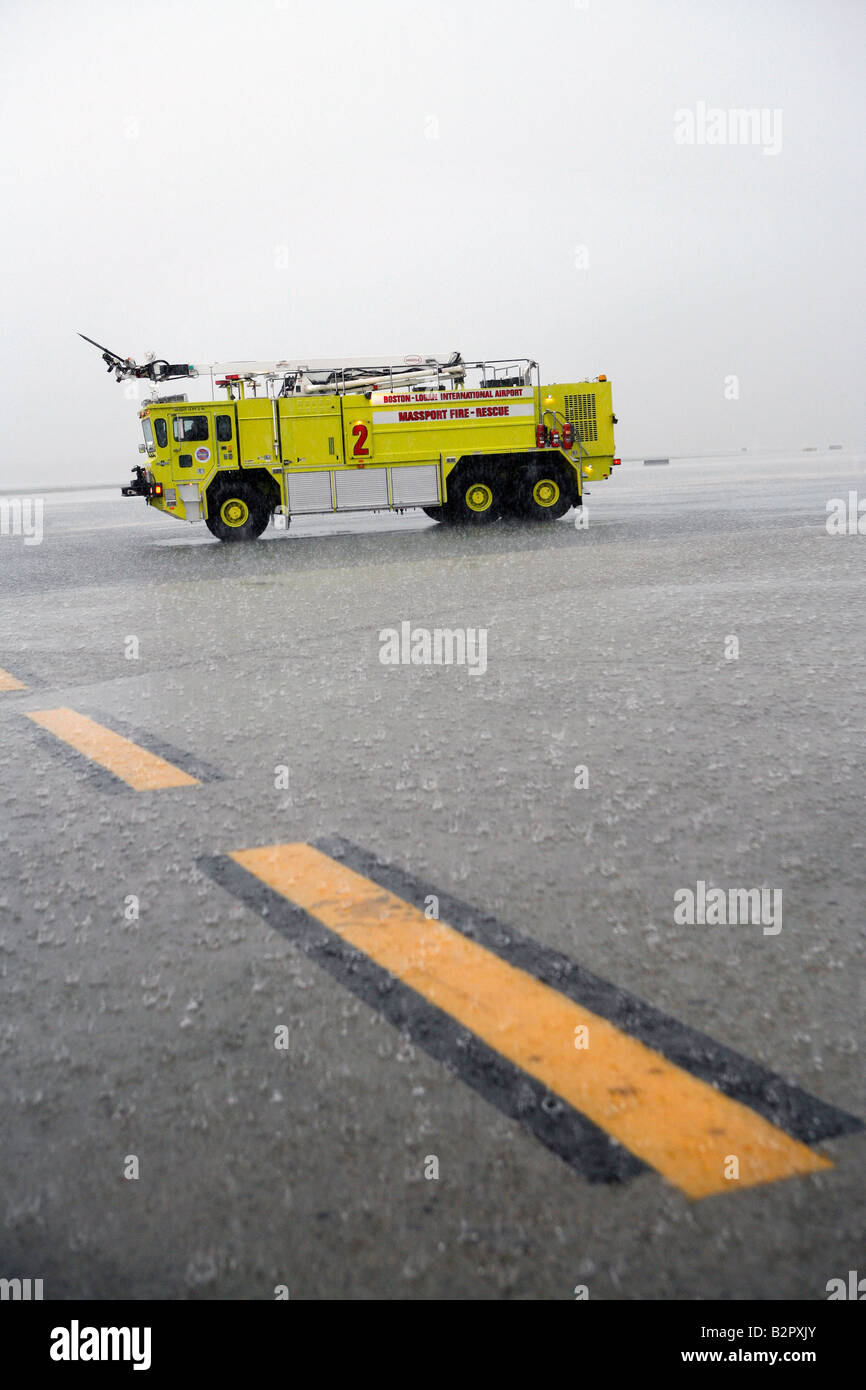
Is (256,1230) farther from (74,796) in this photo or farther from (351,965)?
(74,796)

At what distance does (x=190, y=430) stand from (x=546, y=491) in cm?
596

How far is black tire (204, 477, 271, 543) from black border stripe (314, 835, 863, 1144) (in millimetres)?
15901

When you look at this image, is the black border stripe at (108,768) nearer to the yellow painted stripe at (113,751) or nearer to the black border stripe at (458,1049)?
the yellow painted stripe at (113,751)

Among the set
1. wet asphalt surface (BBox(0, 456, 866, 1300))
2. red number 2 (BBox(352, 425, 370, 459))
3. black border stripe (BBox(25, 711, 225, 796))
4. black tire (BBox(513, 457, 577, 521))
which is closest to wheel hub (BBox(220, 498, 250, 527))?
→ red number 2 (BBox(352, 425, 370, 459))

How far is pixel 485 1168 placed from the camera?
2.06 m

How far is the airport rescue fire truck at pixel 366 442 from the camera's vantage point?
1862 cm

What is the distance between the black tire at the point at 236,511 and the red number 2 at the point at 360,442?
170 centimetres

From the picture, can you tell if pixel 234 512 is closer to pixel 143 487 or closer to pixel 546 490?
pixel 143 487

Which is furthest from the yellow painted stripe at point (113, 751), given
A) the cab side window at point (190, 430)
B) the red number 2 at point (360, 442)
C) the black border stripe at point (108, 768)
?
the red number 2 at point (360, 442)

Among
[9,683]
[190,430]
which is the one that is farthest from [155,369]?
[9,683]

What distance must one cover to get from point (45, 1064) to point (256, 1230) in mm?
758

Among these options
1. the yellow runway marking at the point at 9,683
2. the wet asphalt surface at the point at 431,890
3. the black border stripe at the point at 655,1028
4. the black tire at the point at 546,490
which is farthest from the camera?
the black tire at the point at 546,490

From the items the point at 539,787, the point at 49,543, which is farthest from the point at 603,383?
the point at 539,787

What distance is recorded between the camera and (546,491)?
20.0 meters
